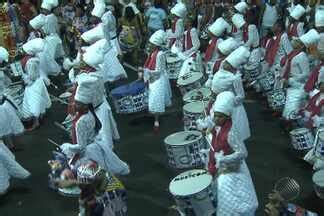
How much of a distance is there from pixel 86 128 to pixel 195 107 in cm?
225

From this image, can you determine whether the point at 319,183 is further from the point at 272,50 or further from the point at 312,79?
the point at 272,50

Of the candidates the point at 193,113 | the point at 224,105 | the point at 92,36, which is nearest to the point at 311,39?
the point at 193,113

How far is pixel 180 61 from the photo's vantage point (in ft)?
36.8

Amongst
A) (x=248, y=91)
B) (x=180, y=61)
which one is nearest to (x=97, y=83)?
(x=180, y=61)

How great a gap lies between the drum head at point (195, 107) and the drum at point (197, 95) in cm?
20

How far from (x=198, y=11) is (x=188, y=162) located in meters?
8.38

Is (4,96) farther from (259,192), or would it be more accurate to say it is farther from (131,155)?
(259,192)

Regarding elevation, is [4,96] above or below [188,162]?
above

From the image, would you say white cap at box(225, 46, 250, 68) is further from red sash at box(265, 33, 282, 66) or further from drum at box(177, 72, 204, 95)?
red sash at box(265, 33, 282, 66)

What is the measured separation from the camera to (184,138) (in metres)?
7.99

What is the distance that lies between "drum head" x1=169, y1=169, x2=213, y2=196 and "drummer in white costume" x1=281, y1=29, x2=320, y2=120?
10.5 feet

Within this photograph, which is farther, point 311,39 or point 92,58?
point 311,39

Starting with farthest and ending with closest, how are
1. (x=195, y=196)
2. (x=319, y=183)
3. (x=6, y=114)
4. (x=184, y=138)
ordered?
(x=6, y=114)
(x=184, y=138)
(x=319, y=183)
(x=195, y=196)

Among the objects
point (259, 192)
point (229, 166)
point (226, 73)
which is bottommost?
point (259, 192)
